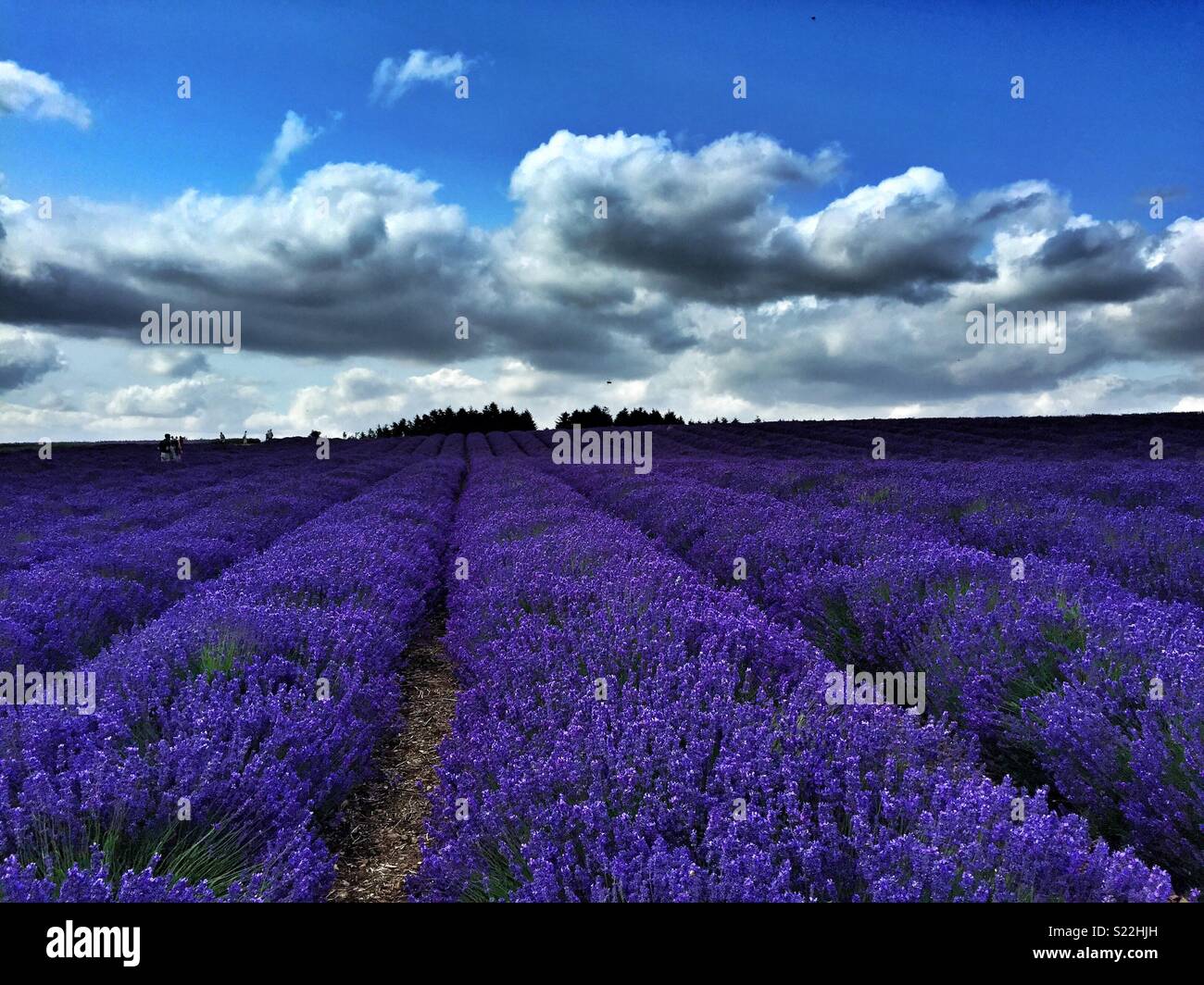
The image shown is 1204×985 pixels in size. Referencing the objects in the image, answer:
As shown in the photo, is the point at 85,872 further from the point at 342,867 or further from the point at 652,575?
the point at 652,575

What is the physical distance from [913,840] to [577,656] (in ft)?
5.78

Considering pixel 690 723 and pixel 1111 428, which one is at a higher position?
pixel 1111 428

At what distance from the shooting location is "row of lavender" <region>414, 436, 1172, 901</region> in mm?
1694

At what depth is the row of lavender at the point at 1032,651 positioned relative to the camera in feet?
7.77

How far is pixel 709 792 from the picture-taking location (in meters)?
2.06

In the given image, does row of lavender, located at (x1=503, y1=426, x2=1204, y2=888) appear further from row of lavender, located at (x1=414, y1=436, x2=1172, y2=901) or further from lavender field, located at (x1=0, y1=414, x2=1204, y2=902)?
row of lavender, located at (x1=414, y1=436, x2=1172, y2=901)

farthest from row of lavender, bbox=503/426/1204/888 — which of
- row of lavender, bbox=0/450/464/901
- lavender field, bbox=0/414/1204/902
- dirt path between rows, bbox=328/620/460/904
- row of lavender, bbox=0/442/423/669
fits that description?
row of lavender, bbox=0/442/423/669

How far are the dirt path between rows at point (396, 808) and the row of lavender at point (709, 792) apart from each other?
41 cm

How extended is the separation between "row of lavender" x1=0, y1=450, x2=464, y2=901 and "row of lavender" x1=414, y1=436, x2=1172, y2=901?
46 centimetres

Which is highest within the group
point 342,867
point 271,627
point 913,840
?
point 271,627

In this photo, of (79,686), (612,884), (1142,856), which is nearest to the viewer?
(612,884)

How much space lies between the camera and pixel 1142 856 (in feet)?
7.66

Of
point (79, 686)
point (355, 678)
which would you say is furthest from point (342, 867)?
point (79, 686)

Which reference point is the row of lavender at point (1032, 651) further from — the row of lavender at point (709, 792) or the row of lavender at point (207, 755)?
the row of lavender at point (207, 755)
